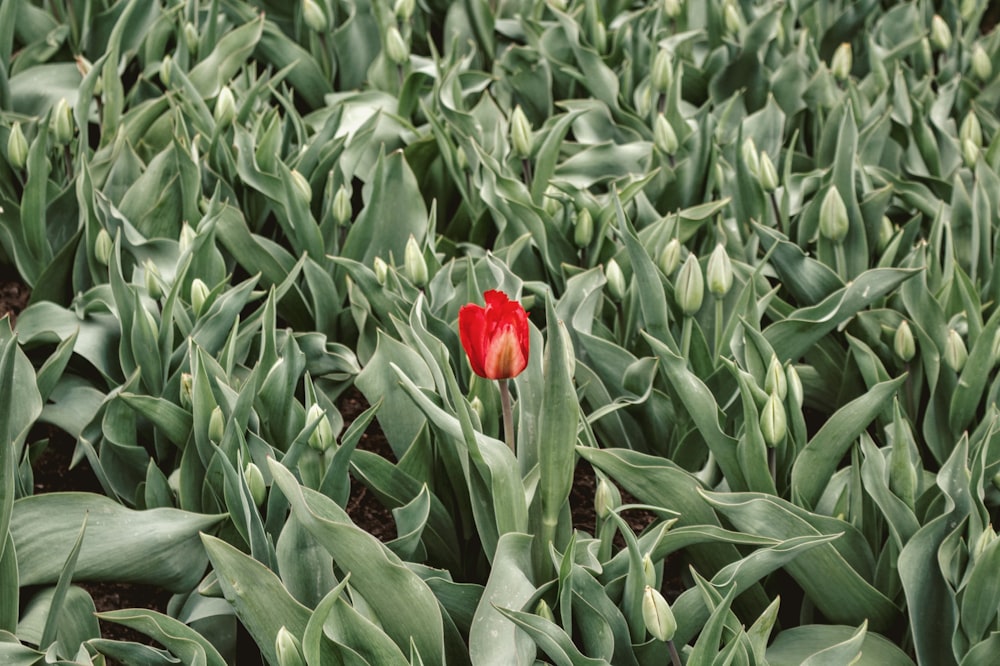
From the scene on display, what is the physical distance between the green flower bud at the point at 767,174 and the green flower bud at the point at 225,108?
3.33 feet

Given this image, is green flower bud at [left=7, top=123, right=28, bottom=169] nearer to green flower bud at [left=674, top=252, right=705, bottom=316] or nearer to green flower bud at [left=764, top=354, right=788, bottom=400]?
green flower bud at [left=674, top=252, right=705, bottom=316]

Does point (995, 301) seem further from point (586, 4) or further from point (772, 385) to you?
point (586, 4)

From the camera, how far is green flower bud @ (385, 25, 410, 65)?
8.14 ft

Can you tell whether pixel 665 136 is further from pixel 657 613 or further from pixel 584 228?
pixel 657 613

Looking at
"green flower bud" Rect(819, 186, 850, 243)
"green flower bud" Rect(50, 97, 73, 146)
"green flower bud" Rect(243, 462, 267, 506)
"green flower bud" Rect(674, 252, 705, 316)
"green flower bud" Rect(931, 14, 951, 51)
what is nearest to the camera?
"green flower bud" Rect(243, 462, 267, 506)

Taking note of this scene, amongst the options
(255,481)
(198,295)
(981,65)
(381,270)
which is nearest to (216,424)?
(255,481)

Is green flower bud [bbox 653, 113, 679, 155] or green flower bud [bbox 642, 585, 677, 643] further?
green flower bud [bbox 653, 113, 679, 155]

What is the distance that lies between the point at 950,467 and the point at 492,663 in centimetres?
64

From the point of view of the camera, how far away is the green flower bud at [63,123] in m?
2.12

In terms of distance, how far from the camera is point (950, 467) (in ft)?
4.81

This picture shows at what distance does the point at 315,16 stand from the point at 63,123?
69 cm

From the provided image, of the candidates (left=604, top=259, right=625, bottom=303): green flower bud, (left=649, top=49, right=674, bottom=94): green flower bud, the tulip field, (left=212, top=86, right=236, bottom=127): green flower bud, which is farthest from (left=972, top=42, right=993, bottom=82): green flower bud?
(left=212, top=86, right=236, bottom=127): green flower bud

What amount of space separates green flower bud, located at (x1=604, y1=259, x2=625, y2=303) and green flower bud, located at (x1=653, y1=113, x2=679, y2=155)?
15.9 inches

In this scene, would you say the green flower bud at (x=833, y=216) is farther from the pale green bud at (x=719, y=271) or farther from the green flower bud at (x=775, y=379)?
the green flower bud at (x=775, y=379)
